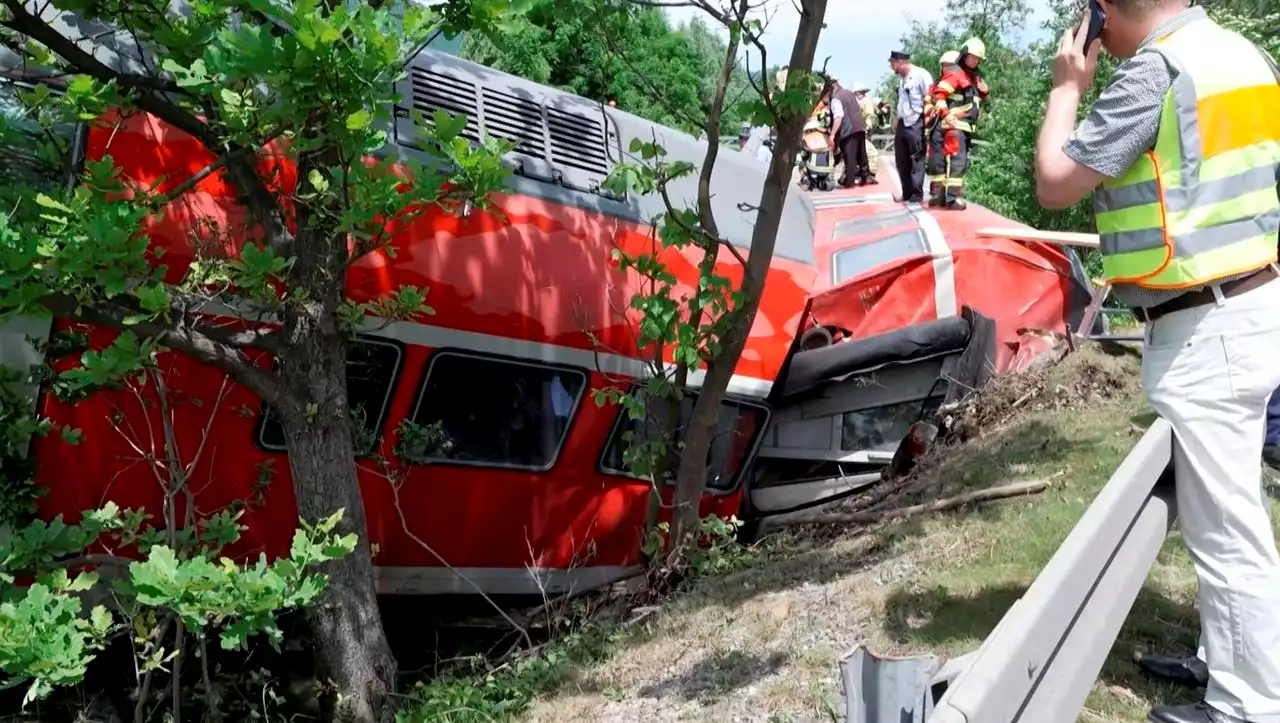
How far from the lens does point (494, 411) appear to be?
5.28 metres

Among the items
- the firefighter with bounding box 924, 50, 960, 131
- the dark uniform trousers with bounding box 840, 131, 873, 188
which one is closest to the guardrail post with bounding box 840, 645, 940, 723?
the firefighter with bounding box 924, 50, 960, 131

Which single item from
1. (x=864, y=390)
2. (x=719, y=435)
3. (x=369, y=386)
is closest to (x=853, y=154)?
(x=864, y=390)

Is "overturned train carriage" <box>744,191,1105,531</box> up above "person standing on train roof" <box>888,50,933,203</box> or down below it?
below

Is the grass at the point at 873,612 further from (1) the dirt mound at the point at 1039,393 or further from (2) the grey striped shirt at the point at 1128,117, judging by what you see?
(2) the grey striped shirt at the point at 1128,117

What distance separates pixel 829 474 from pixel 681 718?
3566 millimetres

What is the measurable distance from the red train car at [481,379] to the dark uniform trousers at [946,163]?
383cm

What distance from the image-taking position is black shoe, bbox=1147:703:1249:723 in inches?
96.6

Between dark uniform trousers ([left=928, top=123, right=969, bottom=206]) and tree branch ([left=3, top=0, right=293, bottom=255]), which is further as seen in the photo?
dark uniform trousers ([left=928, top=123, right=969, bottom=206])

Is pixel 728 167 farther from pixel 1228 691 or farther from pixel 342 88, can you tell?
pixel 1228 691

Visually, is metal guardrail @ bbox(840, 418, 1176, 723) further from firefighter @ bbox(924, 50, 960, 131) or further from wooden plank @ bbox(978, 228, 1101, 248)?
firefighter @ bbox(924, 50, 960, 131)

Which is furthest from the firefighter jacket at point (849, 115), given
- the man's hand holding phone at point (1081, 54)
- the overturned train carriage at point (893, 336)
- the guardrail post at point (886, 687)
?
the guardrail post at point (886, 687)

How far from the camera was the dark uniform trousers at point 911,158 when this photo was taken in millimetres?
10094

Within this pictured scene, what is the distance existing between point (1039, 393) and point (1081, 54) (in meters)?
4.73

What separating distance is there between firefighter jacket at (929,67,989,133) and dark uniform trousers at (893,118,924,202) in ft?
0.92
